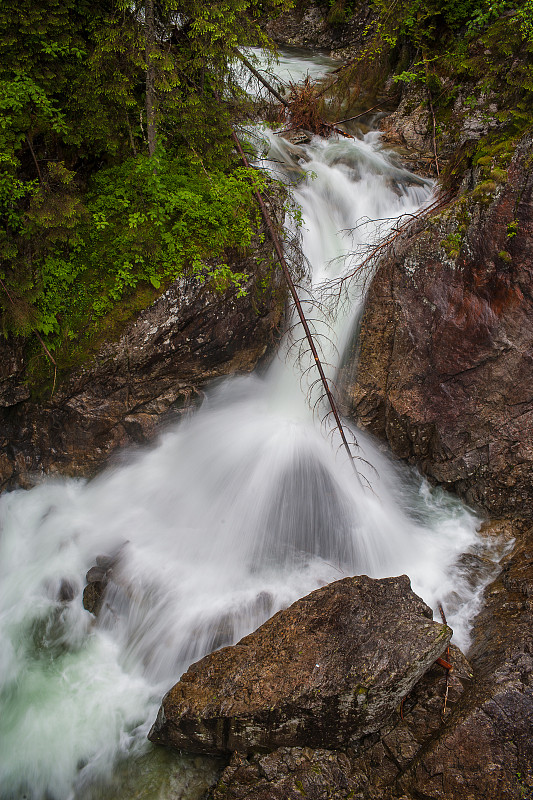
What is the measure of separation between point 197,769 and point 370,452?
4.44 metres

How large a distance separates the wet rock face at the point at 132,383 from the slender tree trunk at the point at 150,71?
1.99 meters

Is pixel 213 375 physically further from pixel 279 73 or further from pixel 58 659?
pixel 279 73

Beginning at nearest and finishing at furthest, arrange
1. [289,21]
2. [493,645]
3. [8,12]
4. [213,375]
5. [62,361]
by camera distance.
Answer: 1. [493,645]
2. [8,12]
3. [62,361]
4. [213,375]
5. [289,21]

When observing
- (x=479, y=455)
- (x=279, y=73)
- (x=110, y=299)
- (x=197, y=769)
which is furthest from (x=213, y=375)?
(x=279, y=73)

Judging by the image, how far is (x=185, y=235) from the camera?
6.27 metres

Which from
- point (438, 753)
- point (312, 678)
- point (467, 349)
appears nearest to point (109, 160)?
point (467, 349)

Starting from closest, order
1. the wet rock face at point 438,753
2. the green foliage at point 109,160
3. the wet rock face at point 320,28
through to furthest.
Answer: the wet rock face at point 438,753 → the green foliage at point 109,160 → the wet rock face at point 320,28

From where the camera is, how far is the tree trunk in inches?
203

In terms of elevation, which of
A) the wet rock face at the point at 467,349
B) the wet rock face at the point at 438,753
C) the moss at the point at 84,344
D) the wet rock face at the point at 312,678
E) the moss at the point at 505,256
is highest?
the moss at the point at 84,344

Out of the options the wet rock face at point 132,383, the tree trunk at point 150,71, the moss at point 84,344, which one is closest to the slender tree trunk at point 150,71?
the tree trunk at point 150,71

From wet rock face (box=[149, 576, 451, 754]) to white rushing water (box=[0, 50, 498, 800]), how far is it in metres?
0.62

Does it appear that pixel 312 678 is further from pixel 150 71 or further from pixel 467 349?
pixel 150 71

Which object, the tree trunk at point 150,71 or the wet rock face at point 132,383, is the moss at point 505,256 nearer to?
the wet rock face at point 132,383

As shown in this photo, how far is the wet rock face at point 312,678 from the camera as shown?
3775 millimetres
